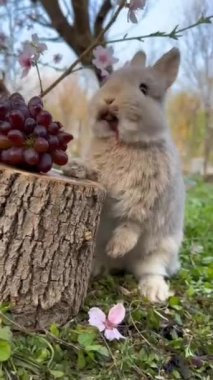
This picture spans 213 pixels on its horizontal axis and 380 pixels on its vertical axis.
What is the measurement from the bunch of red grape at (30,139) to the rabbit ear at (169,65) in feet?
1.99

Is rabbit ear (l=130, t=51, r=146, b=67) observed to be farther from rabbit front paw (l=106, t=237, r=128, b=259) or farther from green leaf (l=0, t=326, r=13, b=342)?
green leaf (l=0, t=326, r=13, b=342)

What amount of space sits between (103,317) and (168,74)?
0.93 m

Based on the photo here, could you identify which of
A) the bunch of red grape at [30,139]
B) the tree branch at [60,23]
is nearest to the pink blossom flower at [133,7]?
the bunch of red grape at [30,139]

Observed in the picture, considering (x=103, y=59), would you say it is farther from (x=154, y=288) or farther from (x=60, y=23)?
(x=60, y=23)

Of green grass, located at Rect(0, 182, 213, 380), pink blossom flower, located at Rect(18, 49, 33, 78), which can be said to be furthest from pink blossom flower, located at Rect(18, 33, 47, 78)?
green grass, located at Rect(0, 182, 213, 380)

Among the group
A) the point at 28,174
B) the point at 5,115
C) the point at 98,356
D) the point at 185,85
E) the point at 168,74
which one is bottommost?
the point at 98,356

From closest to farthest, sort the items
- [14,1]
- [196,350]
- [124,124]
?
[196,350]
[124,124]
[14,1]

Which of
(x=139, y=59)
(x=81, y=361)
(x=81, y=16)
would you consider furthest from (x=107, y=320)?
(x=81, y=16)

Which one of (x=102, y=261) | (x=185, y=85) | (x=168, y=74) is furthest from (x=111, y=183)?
(x=185, y=85)

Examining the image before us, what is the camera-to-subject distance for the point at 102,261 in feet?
6.52

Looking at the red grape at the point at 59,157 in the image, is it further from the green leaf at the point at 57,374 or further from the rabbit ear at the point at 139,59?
the rabbit ear at the point at 139,59

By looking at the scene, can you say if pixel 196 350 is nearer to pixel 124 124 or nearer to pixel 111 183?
pixel 111 183

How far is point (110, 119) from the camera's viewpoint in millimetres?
1806

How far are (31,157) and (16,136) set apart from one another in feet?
0.21
